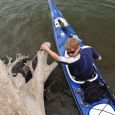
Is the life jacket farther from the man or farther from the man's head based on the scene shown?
the man's head

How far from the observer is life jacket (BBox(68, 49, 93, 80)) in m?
7.40

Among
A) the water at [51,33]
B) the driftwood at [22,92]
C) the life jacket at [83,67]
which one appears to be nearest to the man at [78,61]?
the life jacket at [83,67]

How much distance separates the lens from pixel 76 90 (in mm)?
7875

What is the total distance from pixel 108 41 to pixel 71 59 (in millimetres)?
3703

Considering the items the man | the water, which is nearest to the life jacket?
the man

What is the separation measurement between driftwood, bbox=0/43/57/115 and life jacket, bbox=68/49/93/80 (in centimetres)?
85

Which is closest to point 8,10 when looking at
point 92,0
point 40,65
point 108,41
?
point 92,0

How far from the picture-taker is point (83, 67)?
7.45 metres

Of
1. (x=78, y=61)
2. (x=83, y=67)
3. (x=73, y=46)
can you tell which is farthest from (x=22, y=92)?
(x=83, y=67)

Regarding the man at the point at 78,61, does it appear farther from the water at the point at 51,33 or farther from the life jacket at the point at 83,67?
the water at the point at 51,33

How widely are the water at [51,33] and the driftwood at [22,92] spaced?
3.47ft

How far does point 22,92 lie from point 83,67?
195 centimetres

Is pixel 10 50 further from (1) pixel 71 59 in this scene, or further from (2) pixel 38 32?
(1) pixel 71 59

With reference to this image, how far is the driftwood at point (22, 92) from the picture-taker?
17.9 feet
